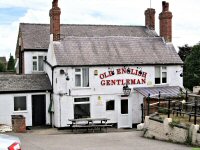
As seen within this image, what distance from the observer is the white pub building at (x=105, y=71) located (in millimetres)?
27484

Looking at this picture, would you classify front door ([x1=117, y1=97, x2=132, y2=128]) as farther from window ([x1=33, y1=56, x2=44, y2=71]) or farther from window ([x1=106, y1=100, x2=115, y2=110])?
window ([x1=33, y1=56, x2=44, y2=71])

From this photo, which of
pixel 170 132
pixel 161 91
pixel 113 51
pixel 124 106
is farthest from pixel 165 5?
pixel 170 132

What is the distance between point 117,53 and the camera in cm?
2941

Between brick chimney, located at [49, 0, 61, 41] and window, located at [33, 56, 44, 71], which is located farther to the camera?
window, located at [33, 56, 44, 71]

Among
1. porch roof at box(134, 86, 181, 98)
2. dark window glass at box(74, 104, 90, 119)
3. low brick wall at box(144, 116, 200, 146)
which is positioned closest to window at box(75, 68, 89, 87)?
dark window glass at box(74, 104, 90, 119)

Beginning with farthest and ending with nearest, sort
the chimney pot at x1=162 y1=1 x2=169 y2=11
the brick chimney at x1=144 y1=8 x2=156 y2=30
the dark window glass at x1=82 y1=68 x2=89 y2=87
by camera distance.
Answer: the brick chimney at x1=144 y1=8 x2=156 y2=30
the chimney pot at x1=162 y1=1 x2=169 y2=11
the dark window glass at x1=82 y1=68 x2=89 y2=87

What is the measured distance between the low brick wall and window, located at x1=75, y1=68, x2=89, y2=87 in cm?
761

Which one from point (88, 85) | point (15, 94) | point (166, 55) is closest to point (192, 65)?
point (166, 55)

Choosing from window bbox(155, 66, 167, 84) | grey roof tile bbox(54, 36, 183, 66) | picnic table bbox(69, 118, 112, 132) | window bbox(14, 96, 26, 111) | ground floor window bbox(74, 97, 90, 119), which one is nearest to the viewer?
picnic table bbox(69, 118, 112, 132)

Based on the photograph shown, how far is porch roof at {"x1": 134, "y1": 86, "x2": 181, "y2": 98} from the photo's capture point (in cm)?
2797

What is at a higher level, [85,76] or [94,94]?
[85,76]

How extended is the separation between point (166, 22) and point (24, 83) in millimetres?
11741

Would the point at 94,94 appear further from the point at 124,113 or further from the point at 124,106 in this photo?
the point at 124,113

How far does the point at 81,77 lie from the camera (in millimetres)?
27781
